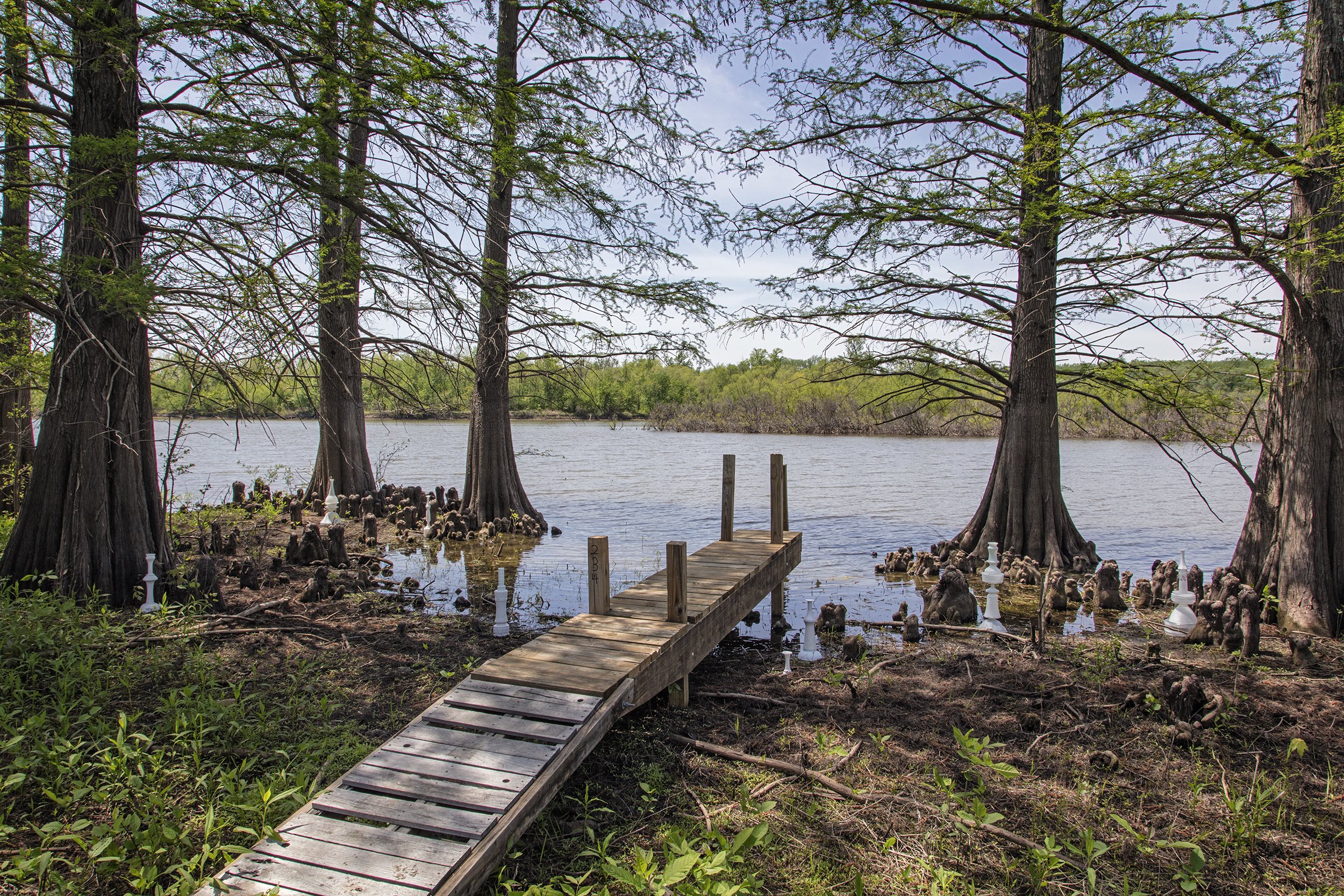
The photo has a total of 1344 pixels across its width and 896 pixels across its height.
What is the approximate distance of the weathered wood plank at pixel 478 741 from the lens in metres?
3.76

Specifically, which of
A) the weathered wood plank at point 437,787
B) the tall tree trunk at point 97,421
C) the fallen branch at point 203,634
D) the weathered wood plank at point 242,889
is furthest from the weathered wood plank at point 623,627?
the tall tree trunk at point 97,421

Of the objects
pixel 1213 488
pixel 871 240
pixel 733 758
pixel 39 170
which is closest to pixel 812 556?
pixel 871 240

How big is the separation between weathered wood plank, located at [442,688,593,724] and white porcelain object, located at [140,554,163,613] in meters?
3.63

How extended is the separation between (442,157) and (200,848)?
5.24m

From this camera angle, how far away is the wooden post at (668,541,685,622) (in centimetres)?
547

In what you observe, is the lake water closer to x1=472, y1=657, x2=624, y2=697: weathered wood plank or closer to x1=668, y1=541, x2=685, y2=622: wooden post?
x1=472, y1=657, x2=624, y2=697: weathered wood plank

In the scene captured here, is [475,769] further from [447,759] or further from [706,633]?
[706,633]

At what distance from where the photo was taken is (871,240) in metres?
10.9

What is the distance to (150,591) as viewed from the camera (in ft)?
20.8

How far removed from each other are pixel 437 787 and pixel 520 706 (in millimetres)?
800

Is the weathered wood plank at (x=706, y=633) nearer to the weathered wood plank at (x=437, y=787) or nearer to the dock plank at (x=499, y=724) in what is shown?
the dock plank at (x=499, y=724)

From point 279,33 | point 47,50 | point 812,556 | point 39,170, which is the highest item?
point 279,33

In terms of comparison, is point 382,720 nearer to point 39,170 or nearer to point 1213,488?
point 39,170

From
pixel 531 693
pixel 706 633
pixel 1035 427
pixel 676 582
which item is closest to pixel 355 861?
pixel 531 693
